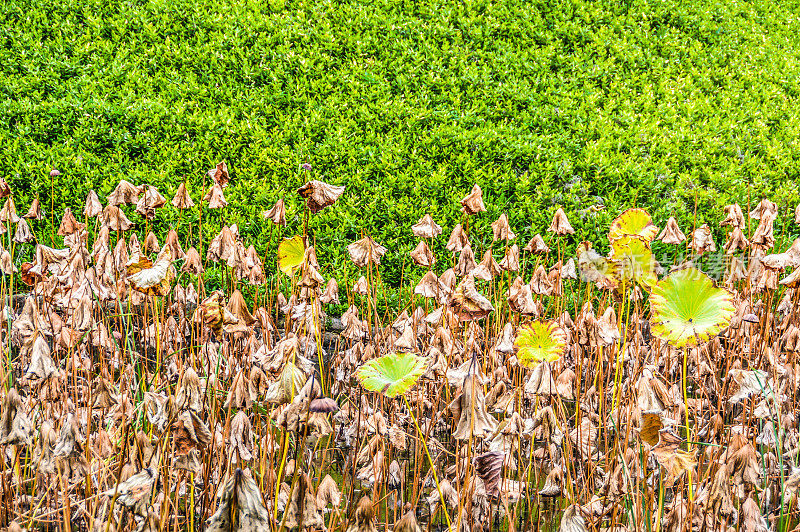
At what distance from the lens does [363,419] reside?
81.7 inches

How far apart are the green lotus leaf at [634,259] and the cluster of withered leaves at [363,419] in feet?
0.17

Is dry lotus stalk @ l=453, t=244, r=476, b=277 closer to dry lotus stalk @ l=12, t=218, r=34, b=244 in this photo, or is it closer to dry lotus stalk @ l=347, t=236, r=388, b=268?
dry lotus stalk @ l=347, t=236, r=388, b=268

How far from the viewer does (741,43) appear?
5.68m

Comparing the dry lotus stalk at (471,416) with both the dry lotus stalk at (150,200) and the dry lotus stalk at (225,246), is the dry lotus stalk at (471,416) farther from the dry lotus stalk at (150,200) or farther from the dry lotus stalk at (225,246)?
the dry lotus stalk at (150,200)

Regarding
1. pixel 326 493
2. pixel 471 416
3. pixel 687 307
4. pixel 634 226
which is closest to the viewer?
pixel 471 416

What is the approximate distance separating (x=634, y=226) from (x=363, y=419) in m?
1.14

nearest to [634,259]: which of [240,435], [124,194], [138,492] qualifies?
[240,435]

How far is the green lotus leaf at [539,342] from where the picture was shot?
4.84ft

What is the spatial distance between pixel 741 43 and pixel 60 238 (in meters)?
5.94

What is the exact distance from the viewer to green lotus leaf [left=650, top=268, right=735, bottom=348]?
47.4 inches

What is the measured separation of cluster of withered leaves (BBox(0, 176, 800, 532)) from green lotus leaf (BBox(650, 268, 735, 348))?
88 mm

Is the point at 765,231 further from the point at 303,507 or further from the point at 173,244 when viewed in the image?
the point at 173,244

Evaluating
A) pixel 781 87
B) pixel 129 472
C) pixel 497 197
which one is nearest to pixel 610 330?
pixel 129 472

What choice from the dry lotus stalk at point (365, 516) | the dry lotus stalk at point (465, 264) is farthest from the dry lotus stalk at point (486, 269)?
the dry lotus stalk at point (365, 516)
